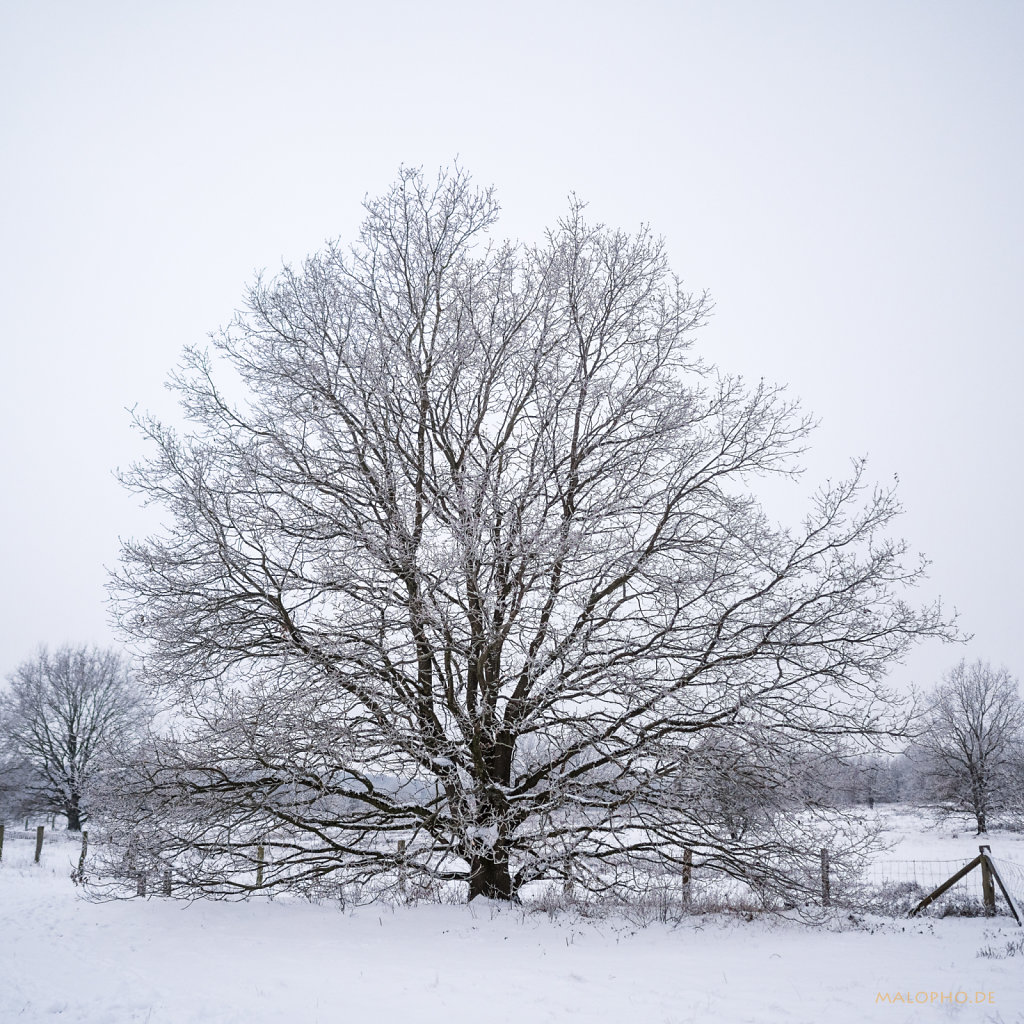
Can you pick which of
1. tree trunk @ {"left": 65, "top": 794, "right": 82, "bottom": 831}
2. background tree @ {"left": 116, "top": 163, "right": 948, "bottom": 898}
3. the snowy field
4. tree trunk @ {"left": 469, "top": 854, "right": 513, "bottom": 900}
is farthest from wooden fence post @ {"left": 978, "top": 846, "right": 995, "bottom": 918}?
tree trunk @ {"left": 65, "top": 794, "right": 82, "bottom": 831}

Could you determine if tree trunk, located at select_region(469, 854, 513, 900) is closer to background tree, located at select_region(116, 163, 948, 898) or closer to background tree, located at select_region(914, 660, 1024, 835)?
background tree, located at select_region(116, 163, 948, 898)

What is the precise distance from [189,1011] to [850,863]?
819 centimetres

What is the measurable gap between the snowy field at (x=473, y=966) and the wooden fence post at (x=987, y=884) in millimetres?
786

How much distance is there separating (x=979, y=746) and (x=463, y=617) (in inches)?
1207

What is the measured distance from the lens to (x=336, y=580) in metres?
9.41

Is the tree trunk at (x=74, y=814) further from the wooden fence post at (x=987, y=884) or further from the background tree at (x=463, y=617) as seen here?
the wooden fence post at (x=987, y=884)

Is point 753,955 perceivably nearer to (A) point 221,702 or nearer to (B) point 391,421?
(A) point 221,702

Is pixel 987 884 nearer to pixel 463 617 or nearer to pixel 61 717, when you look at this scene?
pixel 463 617

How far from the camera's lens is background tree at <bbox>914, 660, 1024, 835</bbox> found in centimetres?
2909

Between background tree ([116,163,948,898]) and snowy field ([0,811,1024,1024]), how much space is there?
873 mm

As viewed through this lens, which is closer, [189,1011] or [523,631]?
[189,1011]

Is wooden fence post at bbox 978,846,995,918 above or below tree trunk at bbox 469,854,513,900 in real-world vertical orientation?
below

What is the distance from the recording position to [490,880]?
10.3 metres

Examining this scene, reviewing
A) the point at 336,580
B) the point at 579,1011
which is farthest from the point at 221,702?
the point at 579,1011
